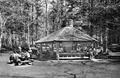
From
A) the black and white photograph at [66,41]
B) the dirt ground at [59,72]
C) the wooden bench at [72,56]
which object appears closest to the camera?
the dirt ground at [59,72]

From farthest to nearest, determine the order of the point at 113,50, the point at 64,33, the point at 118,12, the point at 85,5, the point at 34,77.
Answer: the point at 113,50, the point at 85,5, the point at 64,33, the point at 118,12, the point at 34,77

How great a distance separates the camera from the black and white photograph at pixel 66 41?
20750 mm

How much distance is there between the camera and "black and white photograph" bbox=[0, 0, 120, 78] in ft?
68.1

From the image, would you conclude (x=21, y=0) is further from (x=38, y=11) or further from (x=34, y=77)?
(x=34, y=77)

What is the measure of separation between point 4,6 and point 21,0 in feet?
16.6

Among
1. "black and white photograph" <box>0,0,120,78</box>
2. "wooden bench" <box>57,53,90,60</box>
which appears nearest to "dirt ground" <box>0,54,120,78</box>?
"black and white photograph" <box>0,0,120,78</box>

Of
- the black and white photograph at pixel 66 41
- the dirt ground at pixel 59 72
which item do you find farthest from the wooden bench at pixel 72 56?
the dirt ground at pixel 59 72

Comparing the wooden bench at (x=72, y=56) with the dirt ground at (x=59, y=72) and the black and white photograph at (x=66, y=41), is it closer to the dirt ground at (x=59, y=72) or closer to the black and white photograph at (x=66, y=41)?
the black and white photograph at (x=66, y=41)

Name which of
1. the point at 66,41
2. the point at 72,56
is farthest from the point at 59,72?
the point at 72,56

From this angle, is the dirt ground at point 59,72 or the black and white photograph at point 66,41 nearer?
the dirt ground at point 59,72

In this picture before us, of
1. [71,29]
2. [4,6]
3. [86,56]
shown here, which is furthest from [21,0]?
[86,56]

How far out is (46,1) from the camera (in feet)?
210

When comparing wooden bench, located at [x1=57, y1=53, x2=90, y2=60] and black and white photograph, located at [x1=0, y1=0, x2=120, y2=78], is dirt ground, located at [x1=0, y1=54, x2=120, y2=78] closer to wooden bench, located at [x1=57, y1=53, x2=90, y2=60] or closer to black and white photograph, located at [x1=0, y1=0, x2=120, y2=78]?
black and white photograph, located at [x1=0, y1=0, x2=120, y2=78]

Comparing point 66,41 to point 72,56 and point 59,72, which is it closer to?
point 72,56
